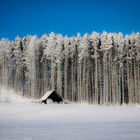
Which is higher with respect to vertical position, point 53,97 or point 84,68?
point 84,68

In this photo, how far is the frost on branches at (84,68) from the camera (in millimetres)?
55688

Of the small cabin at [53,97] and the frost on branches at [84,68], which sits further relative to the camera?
the frost on branches at [84,68]

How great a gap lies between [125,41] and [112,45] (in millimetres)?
2841

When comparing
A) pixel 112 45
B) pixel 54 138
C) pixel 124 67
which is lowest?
pixel 54 138

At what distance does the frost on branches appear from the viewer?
183 feet

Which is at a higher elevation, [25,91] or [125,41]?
[125,41]

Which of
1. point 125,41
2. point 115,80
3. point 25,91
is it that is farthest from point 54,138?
point 25,91

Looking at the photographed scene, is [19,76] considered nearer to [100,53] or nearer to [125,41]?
[100,53]

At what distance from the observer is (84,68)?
5719cm

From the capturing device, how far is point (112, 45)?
57844mm

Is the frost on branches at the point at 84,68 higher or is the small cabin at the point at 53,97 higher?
the frost on branches at the point at 84,68

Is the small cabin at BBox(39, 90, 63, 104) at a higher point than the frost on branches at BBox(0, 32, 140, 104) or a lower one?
lower

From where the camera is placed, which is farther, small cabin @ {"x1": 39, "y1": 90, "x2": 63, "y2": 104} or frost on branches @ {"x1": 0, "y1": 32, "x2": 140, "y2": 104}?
frost on branches @ {"x1": 0, "y1": 32, "x2": 140, "y2": 104}

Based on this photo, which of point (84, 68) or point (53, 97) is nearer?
point (53, 97)
